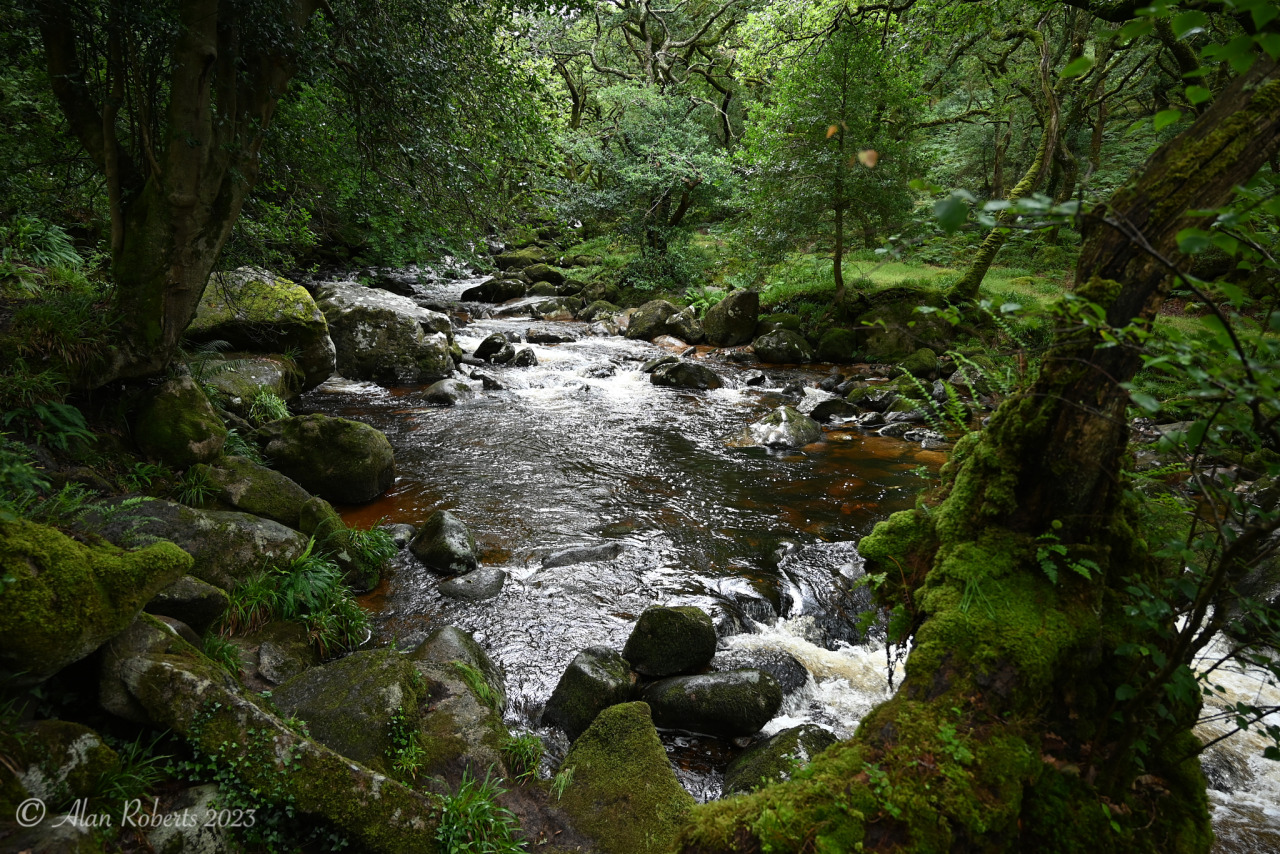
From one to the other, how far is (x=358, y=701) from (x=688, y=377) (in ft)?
37.2

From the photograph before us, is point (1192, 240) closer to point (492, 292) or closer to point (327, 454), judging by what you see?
point (327, 454)

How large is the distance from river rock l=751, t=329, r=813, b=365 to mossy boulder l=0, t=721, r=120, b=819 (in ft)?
51.4

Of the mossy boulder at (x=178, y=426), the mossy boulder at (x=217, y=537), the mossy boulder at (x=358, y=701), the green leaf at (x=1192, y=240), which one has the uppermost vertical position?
the green leaf at (x=1192, y=240)

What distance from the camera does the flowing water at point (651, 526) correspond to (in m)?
4.95

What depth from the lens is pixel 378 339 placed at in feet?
42.7

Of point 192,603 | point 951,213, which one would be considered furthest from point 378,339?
point 951,213

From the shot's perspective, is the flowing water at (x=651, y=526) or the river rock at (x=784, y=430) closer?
the flowing water at (x=651, y=526)

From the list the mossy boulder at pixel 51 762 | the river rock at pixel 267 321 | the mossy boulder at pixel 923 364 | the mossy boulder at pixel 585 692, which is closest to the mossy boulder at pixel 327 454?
the river rock at pixel 267 321

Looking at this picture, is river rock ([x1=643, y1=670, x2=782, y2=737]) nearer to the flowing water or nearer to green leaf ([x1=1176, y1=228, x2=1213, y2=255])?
the flowing water

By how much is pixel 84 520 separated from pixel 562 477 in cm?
559

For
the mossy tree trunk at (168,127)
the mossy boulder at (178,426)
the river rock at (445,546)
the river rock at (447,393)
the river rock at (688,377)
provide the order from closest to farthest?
the mossy tree trunk at (168,127)
the mossy boulder at (178,426)
the river rock at (445,546)
the river rock at (447,393)
the river rock at (688,377)

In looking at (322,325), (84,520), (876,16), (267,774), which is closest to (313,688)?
(267,774)

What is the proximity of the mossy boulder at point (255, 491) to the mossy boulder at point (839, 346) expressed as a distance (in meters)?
13.7

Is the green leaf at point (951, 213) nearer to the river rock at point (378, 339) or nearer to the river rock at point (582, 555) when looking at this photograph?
the river rock at point (582, 555)
